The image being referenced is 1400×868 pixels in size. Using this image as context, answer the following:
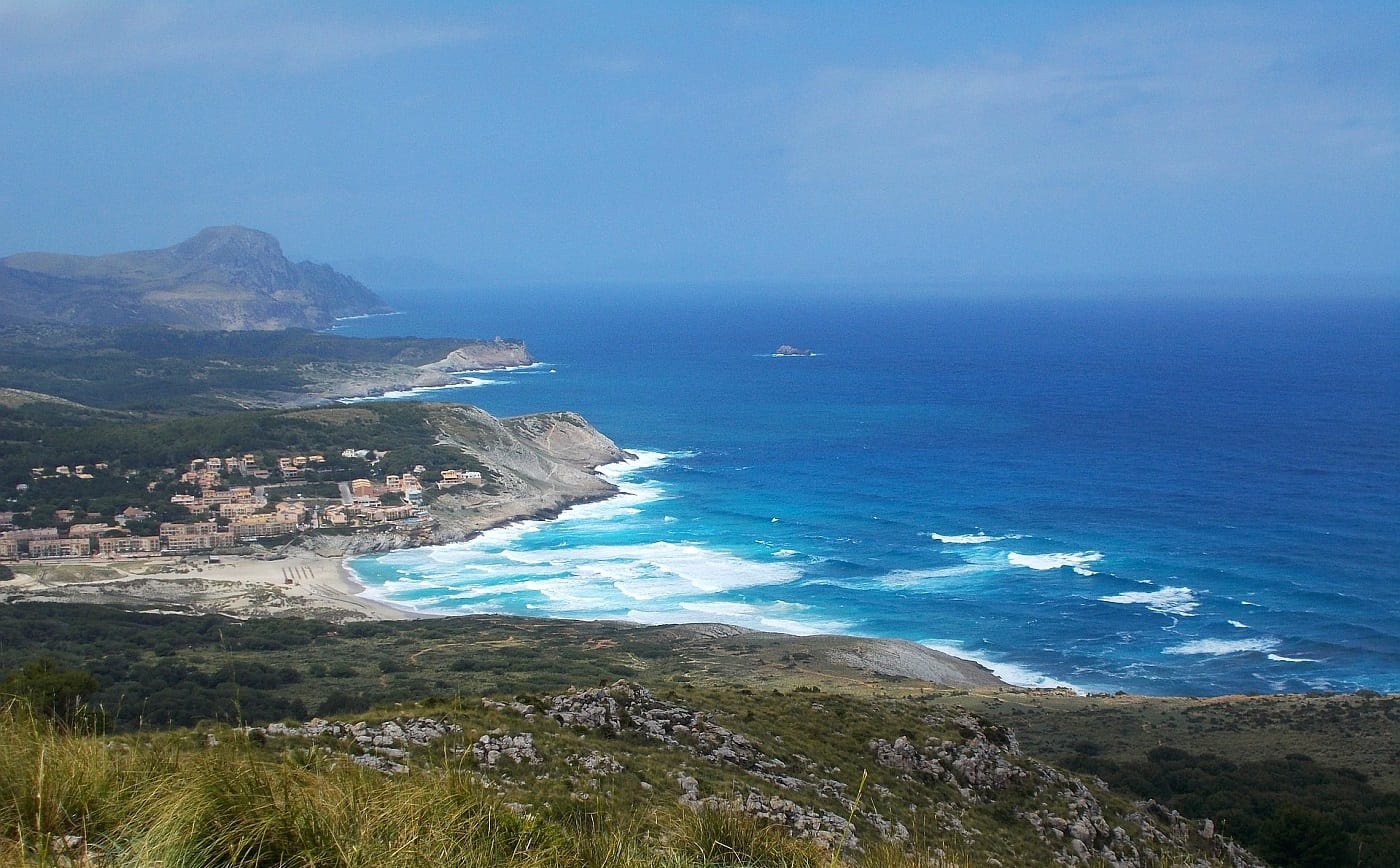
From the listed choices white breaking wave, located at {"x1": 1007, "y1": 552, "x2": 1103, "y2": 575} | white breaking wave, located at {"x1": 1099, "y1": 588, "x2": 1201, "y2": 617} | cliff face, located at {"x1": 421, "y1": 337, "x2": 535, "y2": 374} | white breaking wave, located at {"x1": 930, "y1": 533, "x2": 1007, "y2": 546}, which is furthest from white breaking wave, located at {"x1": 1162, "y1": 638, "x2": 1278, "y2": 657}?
cliff face, located at {"x1": 421, "y1": 337, "x2": 535, "y2": 374}

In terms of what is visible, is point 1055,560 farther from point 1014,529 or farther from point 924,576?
point 924,576

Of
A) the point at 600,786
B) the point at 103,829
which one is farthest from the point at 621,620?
the point at 103,829

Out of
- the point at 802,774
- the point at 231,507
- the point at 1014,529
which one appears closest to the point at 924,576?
the point at 1014,529

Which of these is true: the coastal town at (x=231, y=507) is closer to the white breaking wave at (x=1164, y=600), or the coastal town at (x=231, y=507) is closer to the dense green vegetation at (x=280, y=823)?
the white breaking wave at (x=1164, y=600)

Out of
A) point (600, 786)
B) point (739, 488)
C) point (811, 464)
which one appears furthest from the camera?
point (811, 464)

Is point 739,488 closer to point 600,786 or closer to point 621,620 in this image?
point 621,620

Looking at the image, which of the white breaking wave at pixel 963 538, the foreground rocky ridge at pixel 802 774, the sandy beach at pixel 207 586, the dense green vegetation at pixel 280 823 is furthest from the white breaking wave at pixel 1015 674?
the dense green vegetation at pixel 280 823
